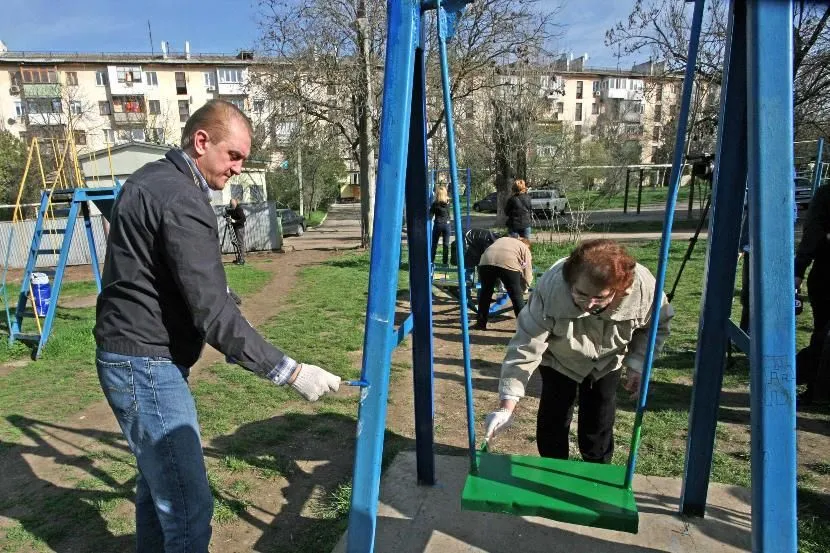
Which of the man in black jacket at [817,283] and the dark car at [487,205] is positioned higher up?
the man in black jacket at [817,283]

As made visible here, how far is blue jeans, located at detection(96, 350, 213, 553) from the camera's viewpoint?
1756mm

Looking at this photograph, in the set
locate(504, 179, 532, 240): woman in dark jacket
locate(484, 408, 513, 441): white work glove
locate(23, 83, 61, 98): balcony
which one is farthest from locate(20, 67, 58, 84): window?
locate(484, 408, 513, 441): white work glove

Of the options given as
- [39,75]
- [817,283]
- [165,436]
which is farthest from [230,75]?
[165,436]

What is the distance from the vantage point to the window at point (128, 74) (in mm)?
45312

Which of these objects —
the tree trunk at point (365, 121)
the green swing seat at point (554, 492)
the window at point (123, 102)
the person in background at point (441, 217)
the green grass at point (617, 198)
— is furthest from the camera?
the window at point (123, 102)

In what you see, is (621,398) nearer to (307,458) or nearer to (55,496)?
(307,458)

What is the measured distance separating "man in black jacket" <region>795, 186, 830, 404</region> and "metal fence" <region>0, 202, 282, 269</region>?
13.0 meters

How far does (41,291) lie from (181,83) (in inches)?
→ 1810

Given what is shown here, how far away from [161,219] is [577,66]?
5369cm

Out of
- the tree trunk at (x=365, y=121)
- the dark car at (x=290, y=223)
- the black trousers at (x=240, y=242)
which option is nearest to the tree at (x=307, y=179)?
the dark car at (x=290, y=223)

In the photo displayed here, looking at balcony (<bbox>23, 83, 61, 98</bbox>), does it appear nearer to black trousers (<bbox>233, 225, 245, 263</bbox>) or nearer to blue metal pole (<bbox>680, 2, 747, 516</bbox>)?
black trousers (<bbox>233, 225, 245, 263</bbox>)

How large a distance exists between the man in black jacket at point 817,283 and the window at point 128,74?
169ft

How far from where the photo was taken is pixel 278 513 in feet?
9.52

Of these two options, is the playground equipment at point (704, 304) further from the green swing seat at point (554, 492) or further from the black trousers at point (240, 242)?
the black trousers at point (240, 242)
